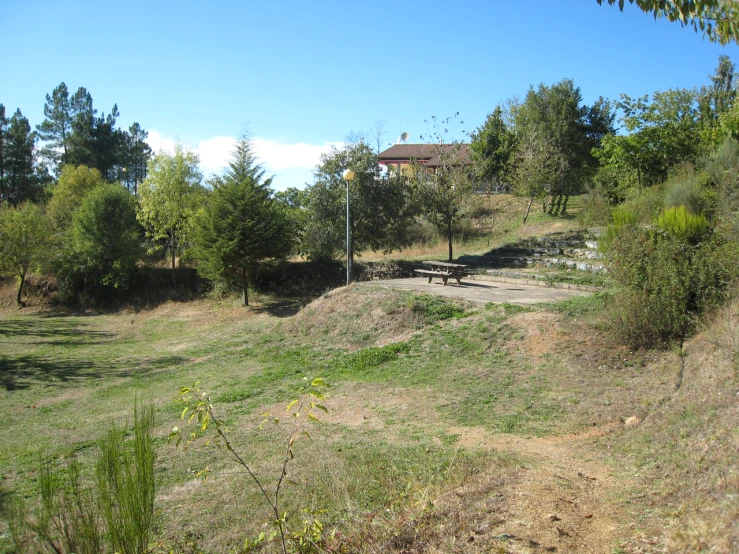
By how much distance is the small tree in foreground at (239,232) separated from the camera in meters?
22.8

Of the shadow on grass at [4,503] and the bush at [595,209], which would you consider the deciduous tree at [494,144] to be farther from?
the shadow on grass at [4,503]

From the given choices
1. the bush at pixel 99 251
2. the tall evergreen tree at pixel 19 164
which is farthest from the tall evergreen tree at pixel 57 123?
the bush at pixel 99 251

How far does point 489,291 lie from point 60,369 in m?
13.1

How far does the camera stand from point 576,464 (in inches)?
228

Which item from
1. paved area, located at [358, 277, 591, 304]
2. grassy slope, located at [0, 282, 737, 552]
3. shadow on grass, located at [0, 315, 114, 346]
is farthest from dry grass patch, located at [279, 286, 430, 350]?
shadow on grass, located at [0, 315, 114, 346]

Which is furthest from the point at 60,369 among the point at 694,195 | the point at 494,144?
the point at 494,144

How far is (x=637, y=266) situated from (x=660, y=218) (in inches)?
59.7

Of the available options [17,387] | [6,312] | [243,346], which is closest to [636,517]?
[243,346]

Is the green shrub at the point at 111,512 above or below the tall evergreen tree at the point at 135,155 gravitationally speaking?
below

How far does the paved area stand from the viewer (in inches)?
569

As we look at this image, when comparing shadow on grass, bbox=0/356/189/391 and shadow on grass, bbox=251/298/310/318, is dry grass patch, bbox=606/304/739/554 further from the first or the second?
shadow on grass, bbox=251/298/310/318

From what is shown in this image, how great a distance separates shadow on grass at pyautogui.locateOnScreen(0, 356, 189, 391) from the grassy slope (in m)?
0.11

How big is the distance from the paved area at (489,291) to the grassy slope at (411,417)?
125 centimetres

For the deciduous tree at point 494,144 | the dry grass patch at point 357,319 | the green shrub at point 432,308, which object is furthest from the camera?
the deciduous tree at point 494,144
